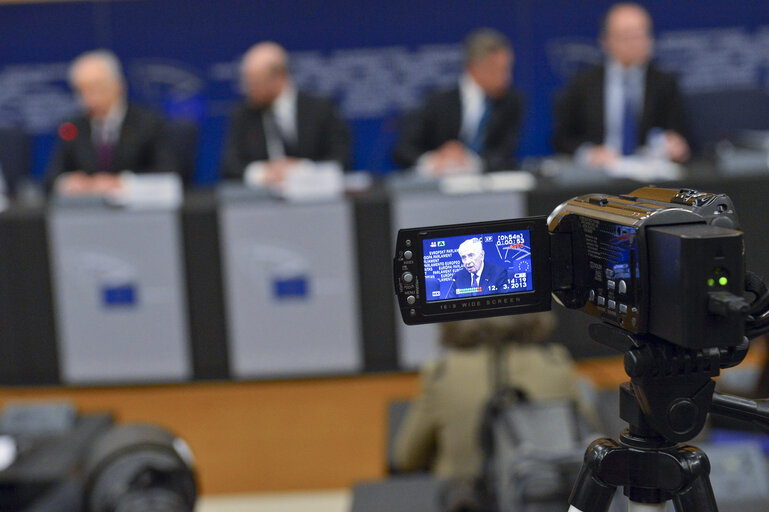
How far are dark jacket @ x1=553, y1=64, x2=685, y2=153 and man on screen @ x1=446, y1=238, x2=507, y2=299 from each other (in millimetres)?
4845

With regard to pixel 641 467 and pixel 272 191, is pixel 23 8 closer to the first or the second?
pixel 272 191

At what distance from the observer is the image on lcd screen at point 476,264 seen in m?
1.10

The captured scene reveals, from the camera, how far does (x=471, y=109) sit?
6082 mm

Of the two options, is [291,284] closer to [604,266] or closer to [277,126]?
[277,126]

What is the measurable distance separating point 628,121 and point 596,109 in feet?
0.66

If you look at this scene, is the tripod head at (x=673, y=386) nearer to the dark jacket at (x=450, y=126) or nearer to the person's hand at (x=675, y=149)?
the person's hand at (x=675, y=149)

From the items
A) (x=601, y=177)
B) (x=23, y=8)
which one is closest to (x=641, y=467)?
(x=601, y=177)

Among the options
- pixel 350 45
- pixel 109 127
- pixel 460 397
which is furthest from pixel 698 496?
pixel 350 45

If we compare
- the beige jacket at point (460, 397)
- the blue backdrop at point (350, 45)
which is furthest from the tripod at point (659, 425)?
the blue backdrop at point (350, 45)

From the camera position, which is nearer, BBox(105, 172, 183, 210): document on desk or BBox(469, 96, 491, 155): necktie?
BBox(105, 172, 183, 210): document on desk

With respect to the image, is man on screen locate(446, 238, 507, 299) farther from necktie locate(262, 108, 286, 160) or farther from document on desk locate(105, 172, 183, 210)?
necktie locate(262, 108, 286, 160)

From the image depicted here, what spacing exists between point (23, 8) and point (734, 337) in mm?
7619

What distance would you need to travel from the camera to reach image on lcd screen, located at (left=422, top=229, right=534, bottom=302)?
43.4 inches

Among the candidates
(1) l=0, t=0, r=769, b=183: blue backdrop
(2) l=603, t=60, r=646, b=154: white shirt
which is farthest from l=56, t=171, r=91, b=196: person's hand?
(2) l=603, t=60, r=646, b=154: white shirt
